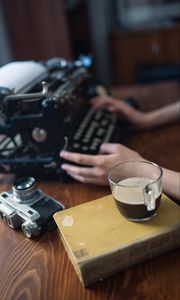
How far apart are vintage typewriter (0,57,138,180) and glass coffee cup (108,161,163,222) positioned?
25 centimetres

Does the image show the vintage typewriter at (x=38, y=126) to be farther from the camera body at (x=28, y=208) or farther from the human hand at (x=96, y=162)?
the camera body at (x=28, y=208)

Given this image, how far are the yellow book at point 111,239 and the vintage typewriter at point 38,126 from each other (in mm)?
285

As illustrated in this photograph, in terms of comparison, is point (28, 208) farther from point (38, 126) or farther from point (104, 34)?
point (104, 34)

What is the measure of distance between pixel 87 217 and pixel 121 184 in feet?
0.33

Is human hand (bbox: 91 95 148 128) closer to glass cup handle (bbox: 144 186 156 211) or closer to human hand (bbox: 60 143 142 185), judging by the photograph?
human hand (bbox: 60 143 142 185)

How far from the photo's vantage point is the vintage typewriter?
93 centimetres

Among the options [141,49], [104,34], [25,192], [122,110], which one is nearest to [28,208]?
[25,192]

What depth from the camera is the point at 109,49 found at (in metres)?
3.20

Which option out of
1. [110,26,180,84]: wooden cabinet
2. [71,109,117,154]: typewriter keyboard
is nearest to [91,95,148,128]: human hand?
[71,109,117,154]: typewriter keyboard

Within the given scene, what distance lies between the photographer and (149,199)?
660mm

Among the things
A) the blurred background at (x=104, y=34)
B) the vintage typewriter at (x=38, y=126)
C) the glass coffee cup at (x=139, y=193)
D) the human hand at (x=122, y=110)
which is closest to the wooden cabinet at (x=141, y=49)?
the blurred background at (x=104, y=34)

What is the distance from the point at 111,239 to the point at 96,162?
278 mm

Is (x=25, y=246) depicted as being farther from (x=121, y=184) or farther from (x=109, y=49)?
(x=109, y=49)

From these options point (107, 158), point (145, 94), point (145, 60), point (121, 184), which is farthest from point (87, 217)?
point (145, 60)
